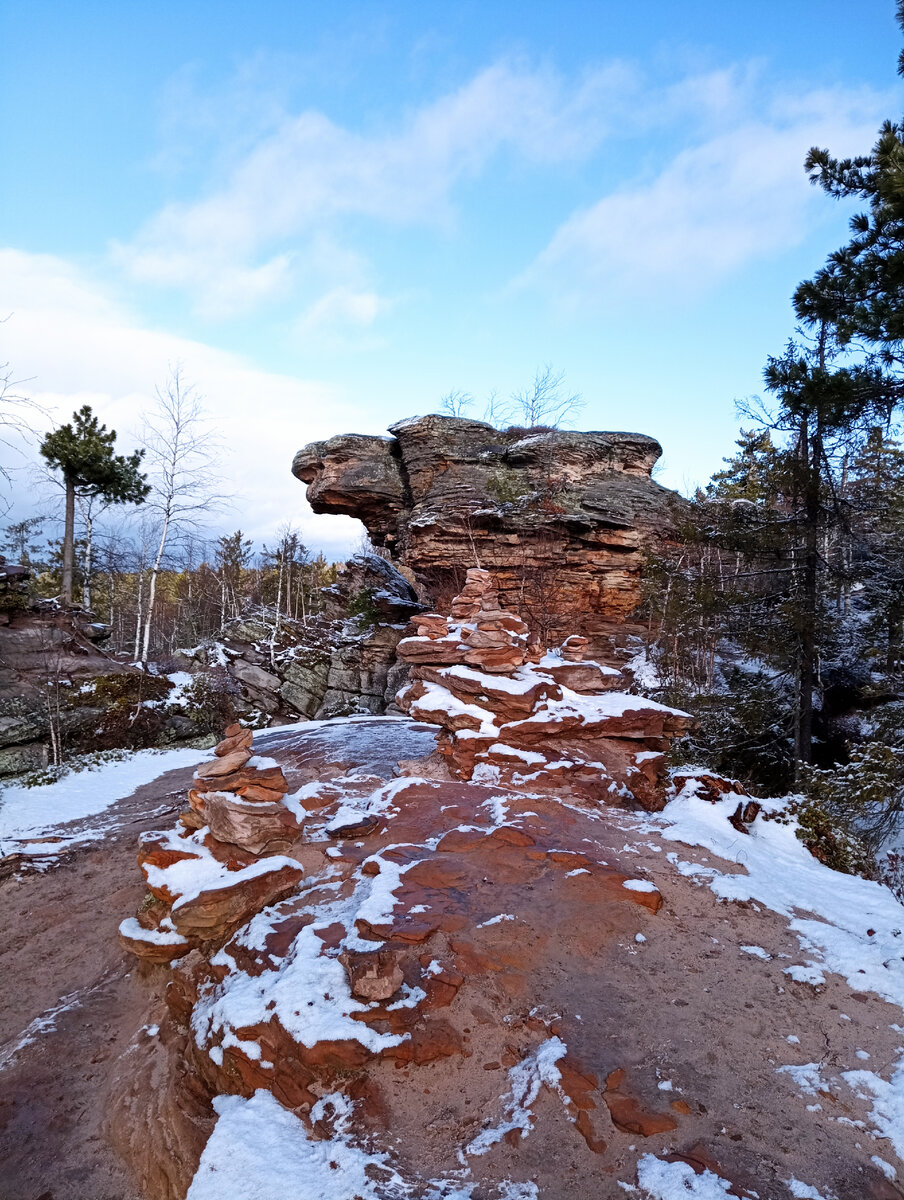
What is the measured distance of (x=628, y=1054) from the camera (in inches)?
140

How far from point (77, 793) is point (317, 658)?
10.1 m

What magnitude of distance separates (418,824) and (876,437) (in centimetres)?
940

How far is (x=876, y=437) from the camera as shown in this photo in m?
9.31

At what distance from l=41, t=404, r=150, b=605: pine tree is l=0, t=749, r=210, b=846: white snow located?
1089cm

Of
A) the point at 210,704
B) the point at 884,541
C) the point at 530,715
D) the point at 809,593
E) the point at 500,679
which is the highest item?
the point at 884,541

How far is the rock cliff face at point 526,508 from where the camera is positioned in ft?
60.0

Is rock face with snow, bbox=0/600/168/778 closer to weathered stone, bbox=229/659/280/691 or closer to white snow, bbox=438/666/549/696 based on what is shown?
weathered stone, bbox=229/659/280/691

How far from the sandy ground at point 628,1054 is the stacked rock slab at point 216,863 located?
49 cm

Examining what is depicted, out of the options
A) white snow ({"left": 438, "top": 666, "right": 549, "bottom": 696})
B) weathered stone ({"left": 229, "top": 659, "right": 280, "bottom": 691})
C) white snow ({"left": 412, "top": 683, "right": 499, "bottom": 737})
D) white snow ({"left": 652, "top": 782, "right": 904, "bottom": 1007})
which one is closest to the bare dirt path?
white snow ({"left": 412, "top": 683, "right": 499, "bottom": 737})

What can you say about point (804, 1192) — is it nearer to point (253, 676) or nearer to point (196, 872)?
point (196, 872)

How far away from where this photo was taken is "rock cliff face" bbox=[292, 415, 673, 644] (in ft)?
60.0

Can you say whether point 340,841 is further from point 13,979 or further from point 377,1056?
point 13,979

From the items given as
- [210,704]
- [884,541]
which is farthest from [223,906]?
[884,541]

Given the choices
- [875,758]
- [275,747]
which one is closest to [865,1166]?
[875,758]
